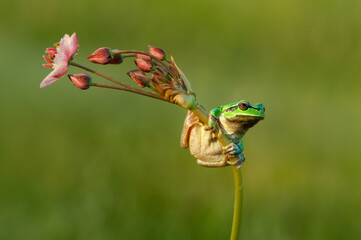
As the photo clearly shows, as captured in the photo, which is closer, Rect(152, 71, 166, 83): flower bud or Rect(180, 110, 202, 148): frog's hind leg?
Rect(152, 71, 166, 83): flower bud

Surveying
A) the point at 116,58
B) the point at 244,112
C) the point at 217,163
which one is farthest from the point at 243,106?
the point at 116,58

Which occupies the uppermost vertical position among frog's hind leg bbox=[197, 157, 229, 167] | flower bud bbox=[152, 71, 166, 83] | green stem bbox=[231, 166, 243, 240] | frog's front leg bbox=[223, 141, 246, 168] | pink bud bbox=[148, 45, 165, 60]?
pink bud bbox=[148, 45, 165, 60]

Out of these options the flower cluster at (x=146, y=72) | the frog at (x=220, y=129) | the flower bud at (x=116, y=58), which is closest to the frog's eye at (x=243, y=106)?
the frog at (x=220, y=129)

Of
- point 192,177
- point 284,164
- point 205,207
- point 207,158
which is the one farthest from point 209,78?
point 207,158

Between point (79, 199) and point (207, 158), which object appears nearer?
point (207, 158)

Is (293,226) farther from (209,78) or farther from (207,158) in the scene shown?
(209,78)

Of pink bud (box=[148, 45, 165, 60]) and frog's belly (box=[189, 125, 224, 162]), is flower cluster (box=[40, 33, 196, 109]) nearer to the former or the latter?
pink bud (box=[148, 45, 165, 60])

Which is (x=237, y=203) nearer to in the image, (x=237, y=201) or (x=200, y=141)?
(x=237, y=201)

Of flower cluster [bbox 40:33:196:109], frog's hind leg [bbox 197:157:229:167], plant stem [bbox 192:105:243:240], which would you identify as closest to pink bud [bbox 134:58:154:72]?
flower cluster [bbox 40:33:196:109]
